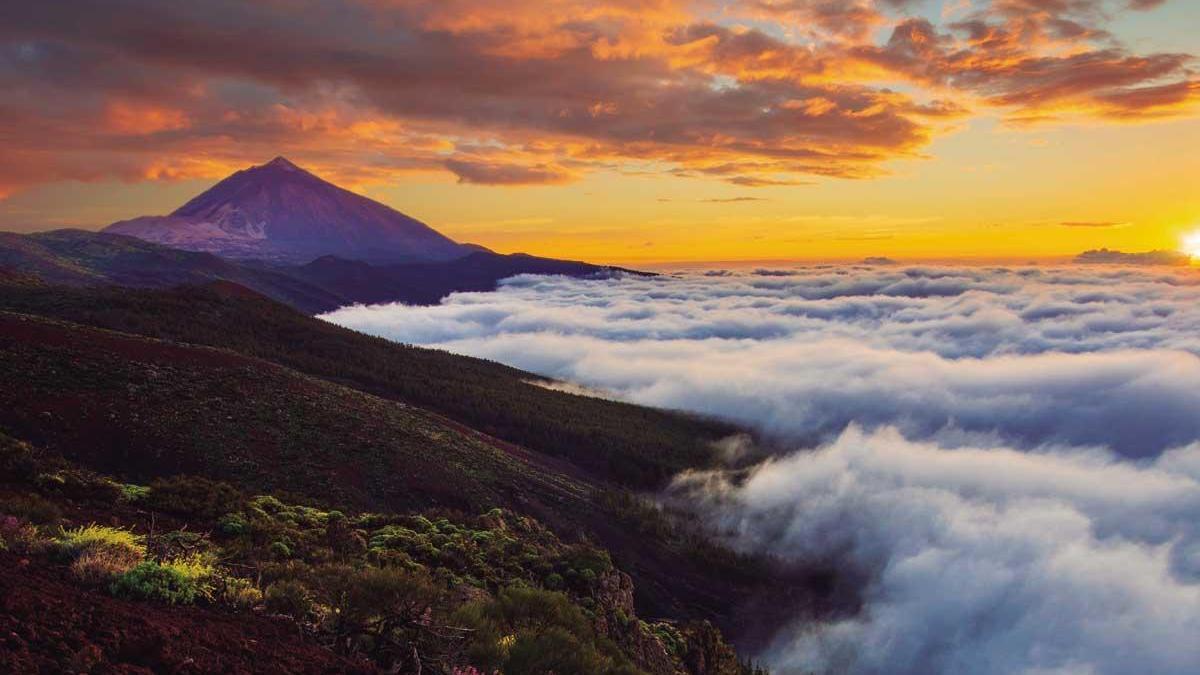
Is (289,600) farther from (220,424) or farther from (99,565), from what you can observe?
(220,424)

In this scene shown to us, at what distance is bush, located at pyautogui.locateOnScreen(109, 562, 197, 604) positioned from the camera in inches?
336

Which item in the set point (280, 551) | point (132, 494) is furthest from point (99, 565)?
point (132, 494)

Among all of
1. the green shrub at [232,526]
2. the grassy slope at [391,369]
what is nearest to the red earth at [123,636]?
the green shrub at [232,526]

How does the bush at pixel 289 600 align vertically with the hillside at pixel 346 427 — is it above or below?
above

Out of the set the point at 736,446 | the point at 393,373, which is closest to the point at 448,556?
the point at 393,373

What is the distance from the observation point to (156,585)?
28.6 ft

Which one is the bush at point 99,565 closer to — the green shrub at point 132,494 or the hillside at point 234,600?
the hillside at point 234,600

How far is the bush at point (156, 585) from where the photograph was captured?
336 inches

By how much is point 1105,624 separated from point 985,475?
225 feet

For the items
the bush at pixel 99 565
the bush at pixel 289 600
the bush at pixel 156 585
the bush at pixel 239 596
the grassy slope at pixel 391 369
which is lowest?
the grassy slope at pixel 391 369

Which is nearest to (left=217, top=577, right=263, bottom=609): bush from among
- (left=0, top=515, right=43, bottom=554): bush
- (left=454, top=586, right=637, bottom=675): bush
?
(left=0, top=515, right=43, bottom=554): bush

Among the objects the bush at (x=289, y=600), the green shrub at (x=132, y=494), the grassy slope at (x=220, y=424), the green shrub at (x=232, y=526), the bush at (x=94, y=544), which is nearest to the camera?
the bush at (x=94, y=544)

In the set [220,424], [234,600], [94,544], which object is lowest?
[220,424]

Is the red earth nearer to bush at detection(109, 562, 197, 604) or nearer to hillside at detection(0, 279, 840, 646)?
bush at detection(109, 562, 197, 604)
